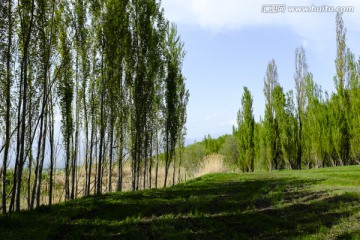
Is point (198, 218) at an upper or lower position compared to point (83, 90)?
lower

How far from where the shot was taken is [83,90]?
1845 cm

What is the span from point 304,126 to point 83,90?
100 ft

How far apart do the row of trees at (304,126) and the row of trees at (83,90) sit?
17.2 metres

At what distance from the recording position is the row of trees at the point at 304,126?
1415 inches

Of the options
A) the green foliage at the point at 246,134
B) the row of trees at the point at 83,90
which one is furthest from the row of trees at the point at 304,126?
the row of trees at the point at 83,90

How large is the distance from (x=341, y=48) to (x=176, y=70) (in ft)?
80.9

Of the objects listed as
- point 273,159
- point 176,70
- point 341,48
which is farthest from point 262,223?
point 341,48

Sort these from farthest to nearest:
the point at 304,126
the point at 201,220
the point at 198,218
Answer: the point at 304,126, the point at 198,218, the point at 201,220

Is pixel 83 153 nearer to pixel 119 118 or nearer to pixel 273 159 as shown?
pixel 119 118

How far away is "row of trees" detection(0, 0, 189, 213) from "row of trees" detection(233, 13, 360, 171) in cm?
1716

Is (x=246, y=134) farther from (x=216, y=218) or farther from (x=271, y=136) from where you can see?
(x=216, y=218)

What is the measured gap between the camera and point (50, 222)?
8.89m

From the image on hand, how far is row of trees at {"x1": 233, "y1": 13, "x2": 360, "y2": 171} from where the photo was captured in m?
35.9

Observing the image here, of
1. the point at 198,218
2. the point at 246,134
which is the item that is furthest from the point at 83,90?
the point at 246,134
